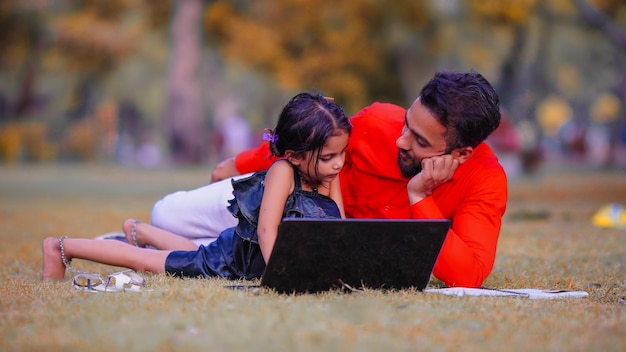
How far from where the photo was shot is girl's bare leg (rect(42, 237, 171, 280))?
6129 mm

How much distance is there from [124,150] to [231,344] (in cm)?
5587

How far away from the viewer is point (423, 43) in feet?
90.6

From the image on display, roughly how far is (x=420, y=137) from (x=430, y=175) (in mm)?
241

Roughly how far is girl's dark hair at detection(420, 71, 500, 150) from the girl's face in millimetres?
569

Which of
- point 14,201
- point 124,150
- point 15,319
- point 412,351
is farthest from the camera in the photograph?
point 124,150

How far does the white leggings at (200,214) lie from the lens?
6.99 meters

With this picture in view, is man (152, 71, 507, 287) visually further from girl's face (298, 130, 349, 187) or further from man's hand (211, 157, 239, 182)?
man's hand (211, 157, 239, 182)

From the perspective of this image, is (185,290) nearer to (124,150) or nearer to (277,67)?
(277,67)

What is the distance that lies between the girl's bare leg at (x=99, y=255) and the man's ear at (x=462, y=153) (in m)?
1.96

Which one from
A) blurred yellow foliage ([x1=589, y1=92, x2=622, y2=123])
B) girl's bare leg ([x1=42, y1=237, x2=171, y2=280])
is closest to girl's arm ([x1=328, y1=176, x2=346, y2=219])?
girl's bare leg ([x1=42, y1=237, x2=171, y2=280])

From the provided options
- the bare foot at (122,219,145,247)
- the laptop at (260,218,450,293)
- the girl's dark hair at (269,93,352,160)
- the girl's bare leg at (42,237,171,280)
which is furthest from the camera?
the bare foot at (122,219,145,247)

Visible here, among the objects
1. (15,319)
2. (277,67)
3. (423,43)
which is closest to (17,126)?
(277,67)

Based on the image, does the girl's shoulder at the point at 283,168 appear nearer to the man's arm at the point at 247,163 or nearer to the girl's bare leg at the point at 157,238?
the man's arm at the point at 247,163

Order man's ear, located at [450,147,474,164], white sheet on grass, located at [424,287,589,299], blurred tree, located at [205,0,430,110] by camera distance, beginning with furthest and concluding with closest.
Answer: blurred tree, located at [205,0,430,110]
man's ear, located at [450,147,474,164]
white sheet on grass, located at [424,287,589,299]
